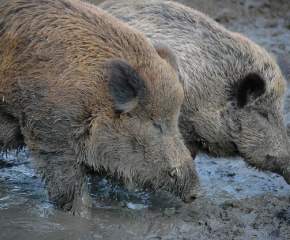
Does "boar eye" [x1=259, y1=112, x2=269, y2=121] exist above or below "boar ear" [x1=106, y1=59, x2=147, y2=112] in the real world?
below

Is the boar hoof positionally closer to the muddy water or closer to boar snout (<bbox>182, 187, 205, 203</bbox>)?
the muddy water

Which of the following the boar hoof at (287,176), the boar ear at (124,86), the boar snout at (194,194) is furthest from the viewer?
the boar hoof at (287,176)

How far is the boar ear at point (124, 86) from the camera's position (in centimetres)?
654

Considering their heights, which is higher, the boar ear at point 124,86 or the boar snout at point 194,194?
the boar ear at point 124,86

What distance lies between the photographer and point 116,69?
258 inches

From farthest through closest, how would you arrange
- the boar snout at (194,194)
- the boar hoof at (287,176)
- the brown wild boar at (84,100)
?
the boar hoof at (287,176) < the boar snout at (194,194) < the brown wild boar at (84,100)

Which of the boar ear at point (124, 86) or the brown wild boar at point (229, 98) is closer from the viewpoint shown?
the boar ear at point (124, 86)

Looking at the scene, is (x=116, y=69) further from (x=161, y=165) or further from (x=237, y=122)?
(x=237, y=122)

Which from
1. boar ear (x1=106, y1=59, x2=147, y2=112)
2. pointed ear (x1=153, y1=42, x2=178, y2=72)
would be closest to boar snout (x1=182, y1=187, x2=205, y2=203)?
boar ear (x1=106, y1=59, x2=147, y2=112)

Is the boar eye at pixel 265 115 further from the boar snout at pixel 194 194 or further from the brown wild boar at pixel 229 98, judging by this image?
the boar snout at pixel 194 194

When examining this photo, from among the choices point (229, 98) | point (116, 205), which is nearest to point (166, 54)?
point (229, 98)

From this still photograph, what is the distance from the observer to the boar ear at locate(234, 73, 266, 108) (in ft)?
25.6

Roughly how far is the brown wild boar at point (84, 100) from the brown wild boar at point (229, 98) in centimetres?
111

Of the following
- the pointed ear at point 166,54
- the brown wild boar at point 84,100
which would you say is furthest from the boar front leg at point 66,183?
the pointed ear at point 166,54
